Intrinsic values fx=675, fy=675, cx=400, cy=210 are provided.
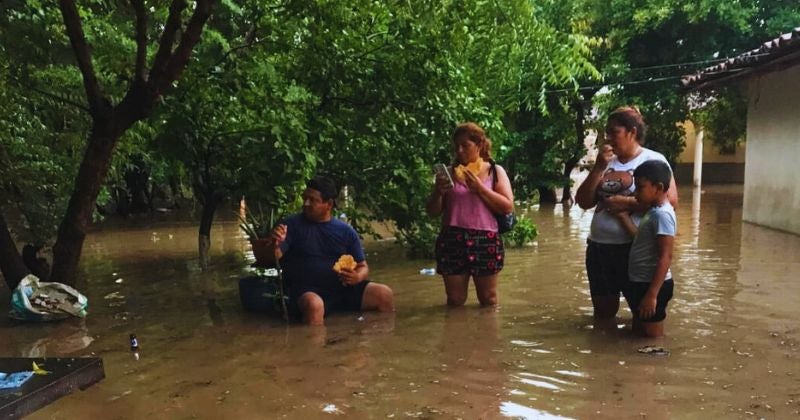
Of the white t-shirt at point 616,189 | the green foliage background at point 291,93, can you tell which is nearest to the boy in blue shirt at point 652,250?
the white t-shirt at point 616,189

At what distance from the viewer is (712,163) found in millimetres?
34125

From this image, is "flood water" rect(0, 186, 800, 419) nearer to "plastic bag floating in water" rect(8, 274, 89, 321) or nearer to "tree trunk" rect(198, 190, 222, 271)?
"plastic bag floating in water" rect(8, 274, 89, 321)

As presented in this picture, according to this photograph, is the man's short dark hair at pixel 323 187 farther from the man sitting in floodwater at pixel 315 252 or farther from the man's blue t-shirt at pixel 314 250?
the man's blue t-shirt at pixel 314 250

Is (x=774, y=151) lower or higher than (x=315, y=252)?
higher

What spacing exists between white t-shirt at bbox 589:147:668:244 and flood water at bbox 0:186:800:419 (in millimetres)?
698

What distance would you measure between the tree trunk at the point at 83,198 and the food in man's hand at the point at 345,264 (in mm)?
2179

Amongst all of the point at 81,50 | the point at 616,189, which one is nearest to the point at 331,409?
the point at 616,189

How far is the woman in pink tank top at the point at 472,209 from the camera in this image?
17.5 feet

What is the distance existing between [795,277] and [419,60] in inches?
177

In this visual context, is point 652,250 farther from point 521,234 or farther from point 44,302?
point 521,234

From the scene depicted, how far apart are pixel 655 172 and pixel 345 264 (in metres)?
2.34

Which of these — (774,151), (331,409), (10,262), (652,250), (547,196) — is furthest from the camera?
(547,196)

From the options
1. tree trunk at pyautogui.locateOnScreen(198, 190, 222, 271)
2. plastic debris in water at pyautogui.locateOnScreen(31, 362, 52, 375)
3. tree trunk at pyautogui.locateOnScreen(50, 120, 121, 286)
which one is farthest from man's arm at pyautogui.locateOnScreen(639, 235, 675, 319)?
tree trunk at pyautogui.locateOnScreen(198, 190, 222, 271)

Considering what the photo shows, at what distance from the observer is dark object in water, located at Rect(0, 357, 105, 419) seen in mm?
2807
